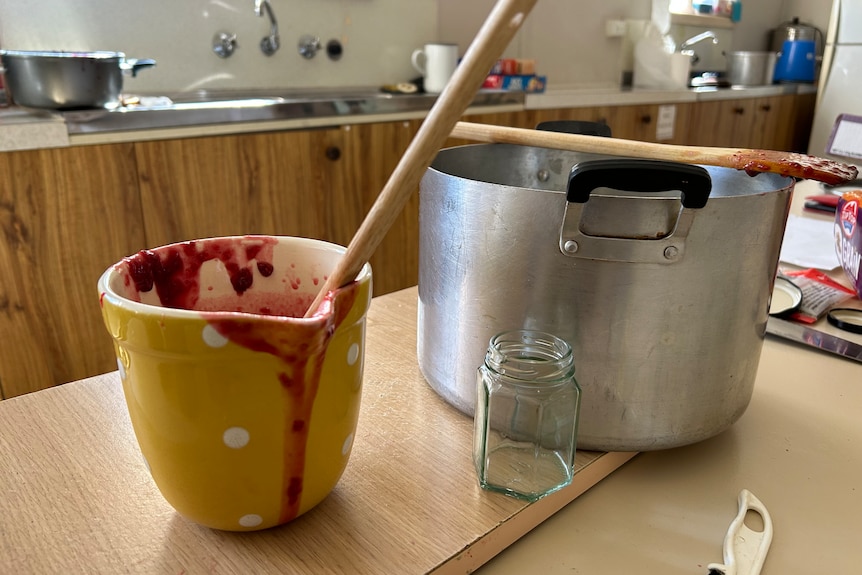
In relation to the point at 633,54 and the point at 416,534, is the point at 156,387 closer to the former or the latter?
the point at 416,534

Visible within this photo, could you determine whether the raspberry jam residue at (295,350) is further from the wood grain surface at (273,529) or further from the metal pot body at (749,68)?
the metal pot body at (749,68)

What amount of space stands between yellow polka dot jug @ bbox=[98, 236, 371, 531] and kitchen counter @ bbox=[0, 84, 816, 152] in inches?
40.4

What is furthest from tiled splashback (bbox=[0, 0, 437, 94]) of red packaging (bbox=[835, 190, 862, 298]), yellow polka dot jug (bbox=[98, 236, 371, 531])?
red packaging (bbox=[835, 190, 862, 298])

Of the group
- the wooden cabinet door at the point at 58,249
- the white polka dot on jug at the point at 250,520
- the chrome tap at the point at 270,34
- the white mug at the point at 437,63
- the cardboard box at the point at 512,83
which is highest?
the chrome tap at the point at 270,34

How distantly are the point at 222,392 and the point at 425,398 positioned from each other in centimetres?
22

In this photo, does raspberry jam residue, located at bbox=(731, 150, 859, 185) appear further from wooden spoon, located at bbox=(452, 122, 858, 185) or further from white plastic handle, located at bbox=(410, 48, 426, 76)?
white plastic handle, located at bbox=(410, 48, 426, 76)

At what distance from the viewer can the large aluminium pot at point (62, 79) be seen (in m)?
1.30

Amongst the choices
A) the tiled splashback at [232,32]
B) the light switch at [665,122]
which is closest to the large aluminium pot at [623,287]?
the tiled splashback at [232,32]

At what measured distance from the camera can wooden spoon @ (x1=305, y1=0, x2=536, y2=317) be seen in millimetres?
299

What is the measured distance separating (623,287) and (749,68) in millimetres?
3311

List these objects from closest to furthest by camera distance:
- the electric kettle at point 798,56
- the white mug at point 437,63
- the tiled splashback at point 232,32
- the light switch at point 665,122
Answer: the tiled splashback at point 232,32, the white mug at point 437,63, the light switch at point 665,122, the electric kettle at point 798,56

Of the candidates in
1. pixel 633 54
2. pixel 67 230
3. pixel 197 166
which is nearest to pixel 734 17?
pixel 633 54

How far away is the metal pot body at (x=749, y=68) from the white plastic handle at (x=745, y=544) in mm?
3298

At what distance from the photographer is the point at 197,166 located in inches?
56.7
